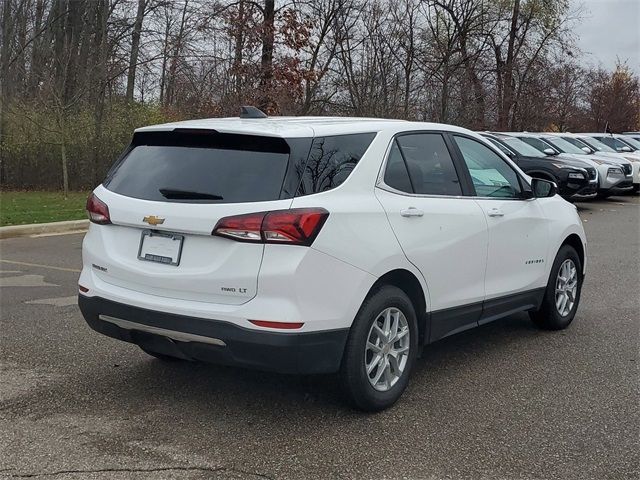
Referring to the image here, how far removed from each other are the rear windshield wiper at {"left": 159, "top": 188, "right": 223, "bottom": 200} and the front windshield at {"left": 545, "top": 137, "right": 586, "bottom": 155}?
650 inches

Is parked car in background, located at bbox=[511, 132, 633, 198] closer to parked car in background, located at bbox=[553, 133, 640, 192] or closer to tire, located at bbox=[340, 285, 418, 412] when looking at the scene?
parked car in background, located at bbox=[553, 133, 640, 192]

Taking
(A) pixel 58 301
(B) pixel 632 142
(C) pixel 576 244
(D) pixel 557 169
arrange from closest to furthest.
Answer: (C) pixel 576 244 → (A) pixel 58 301 → (D) pixel 557 169 → (B) pixel 632 142

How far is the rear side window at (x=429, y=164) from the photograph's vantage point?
4512 millimetres

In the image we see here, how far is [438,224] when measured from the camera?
4.46 m

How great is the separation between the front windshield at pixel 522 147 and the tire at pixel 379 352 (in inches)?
521

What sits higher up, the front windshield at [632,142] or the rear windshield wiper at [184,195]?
the front windshield at [632,142]

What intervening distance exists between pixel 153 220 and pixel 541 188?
3.33 metres

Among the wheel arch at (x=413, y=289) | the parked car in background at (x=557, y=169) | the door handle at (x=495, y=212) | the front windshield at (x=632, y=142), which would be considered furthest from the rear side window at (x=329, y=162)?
the front windshield at (x=632, y=142)

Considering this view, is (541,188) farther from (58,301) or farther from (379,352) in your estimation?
(58,301)

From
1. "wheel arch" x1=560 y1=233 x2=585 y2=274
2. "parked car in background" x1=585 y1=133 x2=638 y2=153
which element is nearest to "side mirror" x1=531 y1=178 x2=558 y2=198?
"wheel arch" x1=560 y1=233 x2=585 y2=274

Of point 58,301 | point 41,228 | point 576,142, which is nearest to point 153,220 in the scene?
point 58,301

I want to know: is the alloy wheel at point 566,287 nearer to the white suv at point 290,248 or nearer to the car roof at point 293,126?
the white suv at point 290,248

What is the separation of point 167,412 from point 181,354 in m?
0.48

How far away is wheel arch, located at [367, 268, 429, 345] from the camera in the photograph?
161 inches
